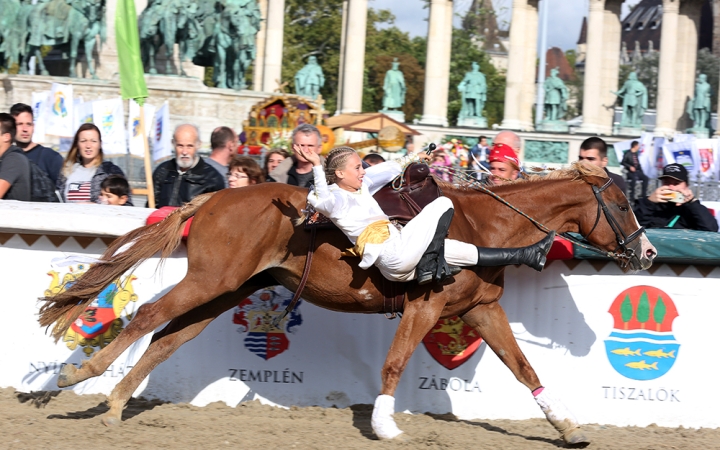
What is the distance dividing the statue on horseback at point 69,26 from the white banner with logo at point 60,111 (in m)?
6.27

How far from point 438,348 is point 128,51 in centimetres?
415

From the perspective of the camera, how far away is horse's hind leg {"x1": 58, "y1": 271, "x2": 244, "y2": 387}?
19.1 ft

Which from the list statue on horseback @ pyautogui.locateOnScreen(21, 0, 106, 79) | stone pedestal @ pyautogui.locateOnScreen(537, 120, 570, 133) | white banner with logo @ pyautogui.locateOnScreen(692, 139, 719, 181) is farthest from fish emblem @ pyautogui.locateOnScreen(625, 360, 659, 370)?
stone pedestal @ pyautogui.locateOnScreen(537, 120, 570, 133)

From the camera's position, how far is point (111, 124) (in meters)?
18.8

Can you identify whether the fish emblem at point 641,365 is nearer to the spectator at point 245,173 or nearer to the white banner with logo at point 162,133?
the spectator at point 245,173

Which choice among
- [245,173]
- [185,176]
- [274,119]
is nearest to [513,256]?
[245,173]

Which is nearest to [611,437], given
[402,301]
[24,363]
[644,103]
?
[402,301]

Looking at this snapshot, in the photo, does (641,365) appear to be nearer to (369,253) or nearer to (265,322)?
(369,253)

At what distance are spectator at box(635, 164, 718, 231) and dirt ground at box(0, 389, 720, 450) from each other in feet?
5.63

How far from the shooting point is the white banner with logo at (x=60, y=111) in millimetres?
19797

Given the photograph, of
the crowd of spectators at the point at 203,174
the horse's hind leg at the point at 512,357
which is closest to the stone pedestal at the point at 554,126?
the crowd of spectators at the point at 203,174

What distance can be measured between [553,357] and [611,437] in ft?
2.32

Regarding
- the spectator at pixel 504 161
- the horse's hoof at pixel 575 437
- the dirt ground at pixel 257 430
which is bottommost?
the dirt ground at pixel 257 430

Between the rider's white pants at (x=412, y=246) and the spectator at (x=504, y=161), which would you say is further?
the spectator at (x=504, y=161)
